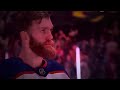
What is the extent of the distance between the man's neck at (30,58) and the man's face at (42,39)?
54mm

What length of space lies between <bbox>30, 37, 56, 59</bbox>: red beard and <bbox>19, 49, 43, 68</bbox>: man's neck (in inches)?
2.1

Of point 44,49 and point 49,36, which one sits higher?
point 49,36

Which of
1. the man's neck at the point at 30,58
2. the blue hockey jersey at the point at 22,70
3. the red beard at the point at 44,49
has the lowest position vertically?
the blue hockey jersey at the point at 22,70

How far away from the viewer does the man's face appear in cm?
284

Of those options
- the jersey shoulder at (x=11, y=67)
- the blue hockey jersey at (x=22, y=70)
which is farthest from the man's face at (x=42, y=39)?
the jersey shoulder at (x=11, y=67)

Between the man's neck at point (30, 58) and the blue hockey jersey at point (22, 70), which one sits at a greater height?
the man's neck at point (30, 58)

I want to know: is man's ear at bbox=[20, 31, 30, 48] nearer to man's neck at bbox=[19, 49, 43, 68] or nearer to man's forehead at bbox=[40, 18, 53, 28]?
man's neck at bbox=[19, 49, 43, 68]

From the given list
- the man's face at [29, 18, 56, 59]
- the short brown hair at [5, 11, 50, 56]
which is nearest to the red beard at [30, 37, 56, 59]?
the man's face at [29, 18, 56, 59]

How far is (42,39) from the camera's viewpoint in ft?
9.39

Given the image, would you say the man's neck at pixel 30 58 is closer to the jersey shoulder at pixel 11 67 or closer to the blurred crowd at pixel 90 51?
the jersey shoulder at pixel 11 67

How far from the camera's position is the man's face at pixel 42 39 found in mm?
2840

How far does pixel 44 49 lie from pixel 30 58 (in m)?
0.21

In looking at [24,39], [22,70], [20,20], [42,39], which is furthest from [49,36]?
[22,70]

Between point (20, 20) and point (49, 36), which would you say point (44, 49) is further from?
point (20, 20)
